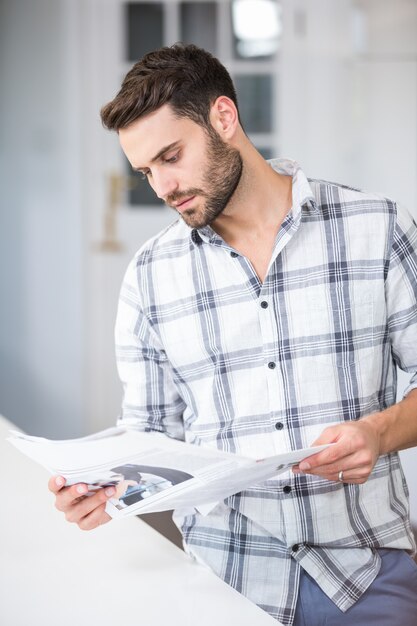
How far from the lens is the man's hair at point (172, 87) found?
1.25 metres

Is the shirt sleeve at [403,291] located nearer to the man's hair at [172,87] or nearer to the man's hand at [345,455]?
the man's hand at [345,455]

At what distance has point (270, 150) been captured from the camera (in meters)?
3.21

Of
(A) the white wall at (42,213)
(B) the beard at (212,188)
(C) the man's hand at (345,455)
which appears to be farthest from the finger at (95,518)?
(A) the white wall at (42,213)

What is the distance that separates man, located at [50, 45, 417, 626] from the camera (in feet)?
4.10

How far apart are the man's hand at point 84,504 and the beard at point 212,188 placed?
47 cm

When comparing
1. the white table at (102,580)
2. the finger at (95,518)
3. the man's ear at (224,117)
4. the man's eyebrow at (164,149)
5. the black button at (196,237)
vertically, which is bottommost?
the white table at (102,580)

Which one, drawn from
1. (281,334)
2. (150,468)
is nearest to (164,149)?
(281,334)

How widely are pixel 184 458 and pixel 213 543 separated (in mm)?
412

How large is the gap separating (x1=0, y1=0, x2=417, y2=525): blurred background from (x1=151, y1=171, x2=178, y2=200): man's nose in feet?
5.22

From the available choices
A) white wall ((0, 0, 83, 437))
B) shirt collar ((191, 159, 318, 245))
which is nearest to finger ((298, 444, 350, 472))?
shirt collar ((191, 159, 318, 245))

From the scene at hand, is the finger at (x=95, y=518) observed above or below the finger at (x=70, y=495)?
below

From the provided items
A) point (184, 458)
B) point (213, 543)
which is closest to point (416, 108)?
point (213, 543)

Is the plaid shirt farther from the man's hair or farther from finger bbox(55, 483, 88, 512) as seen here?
finger bbox(55, 483, 88, 512)

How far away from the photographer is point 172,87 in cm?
126
